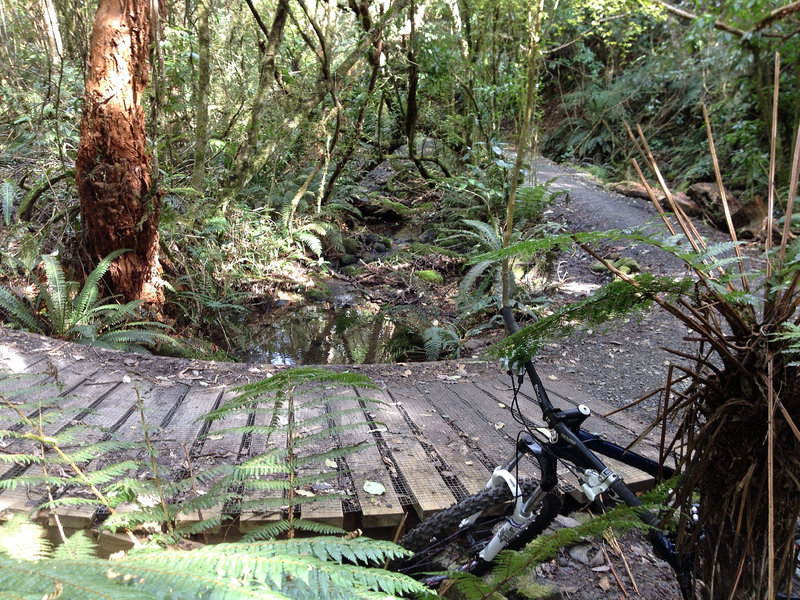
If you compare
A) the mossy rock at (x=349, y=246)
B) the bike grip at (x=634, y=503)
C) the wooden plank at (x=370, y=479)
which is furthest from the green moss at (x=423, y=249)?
the bike grip at (x=634, y=503)

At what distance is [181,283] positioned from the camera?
519 centimetres

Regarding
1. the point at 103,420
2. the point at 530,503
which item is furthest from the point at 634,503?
the point at 103,420

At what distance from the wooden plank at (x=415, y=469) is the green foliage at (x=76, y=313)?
2.30 m

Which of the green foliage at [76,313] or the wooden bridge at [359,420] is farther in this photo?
the green foliage at [76,313]

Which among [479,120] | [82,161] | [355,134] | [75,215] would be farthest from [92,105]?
[479,120]

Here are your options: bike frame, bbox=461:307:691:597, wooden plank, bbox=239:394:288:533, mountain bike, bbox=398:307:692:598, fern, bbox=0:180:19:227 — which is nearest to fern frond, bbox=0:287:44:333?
fern, bbox=0:180:19:227

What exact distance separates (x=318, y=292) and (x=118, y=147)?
3.14 meters

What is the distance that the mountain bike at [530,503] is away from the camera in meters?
1.21

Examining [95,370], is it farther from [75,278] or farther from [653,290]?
[653,290]

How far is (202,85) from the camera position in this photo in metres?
5.38

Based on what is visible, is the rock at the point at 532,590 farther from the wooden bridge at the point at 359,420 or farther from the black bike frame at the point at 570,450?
the black bike frame at the point at 570,450

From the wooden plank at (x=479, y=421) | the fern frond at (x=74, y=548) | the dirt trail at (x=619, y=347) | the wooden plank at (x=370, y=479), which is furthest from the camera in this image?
the dirt trail at (x=619, y=347)

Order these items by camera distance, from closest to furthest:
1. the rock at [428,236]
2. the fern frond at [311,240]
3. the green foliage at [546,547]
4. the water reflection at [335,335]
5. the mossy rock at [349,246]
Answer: the green foliage at [546,547] < the water reflection at [335,335] < the fern frond at [311,240] < the mossy rock at [349,246] < the rock at [428,236]

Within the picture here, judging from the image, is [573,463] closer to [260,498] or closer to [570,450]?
[570,450]
